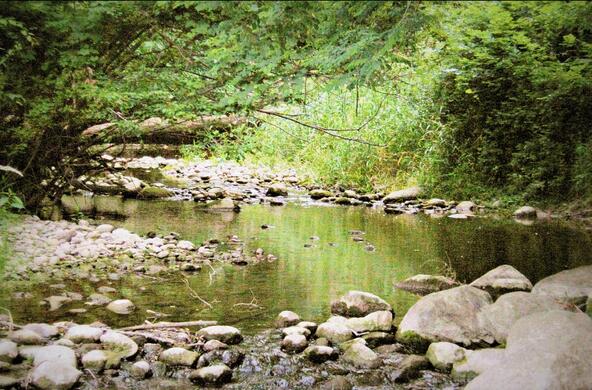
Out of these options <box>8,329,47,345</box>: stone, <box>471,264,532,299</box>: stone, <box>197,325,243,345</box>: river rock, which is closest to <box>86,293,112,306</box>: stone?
<box>8,329,47,345</box>: stone

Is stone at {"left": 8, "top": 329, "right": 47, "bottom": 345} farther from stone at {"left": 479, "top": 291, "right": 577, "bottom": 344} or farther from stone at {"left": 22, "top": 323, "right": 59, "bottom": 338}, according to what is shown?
stone at {"left": 479, "top": 291, "right": 577, "bottom": 344}

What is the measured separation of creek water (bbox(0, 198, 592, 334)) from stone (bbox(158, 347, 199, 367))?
683 mm

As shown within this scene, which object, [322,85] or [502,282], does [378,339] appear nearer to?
[502,282]

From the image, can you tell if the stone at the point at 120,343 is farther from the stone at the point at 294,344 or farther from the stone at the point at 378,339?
the stone at the point at 378,339

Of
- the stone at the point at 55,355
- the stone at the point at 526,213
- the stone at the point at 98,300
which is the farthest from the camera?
the stone at the point at 526,213

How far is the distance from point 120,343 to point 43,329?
56cm

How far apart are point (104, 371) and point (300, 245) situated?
3.98m

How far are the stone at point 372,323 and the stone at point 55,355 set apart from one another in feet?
6.13

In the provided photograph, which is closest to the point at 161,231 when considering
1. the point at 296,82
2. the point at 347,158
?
the point at 296,82

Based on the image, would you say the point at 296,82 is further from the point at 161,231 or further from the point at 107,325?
the point at 161,231

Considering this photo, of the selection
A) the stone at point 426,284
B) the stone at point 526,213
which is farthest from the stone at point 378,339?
the stone at point 526,213

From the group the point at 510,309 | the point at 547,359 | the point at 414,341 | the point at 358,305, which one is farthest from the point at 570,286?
the point at 547,359

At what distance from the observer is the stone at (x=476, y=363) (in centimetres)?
351

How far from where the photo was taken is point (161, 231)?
24.7 ft
